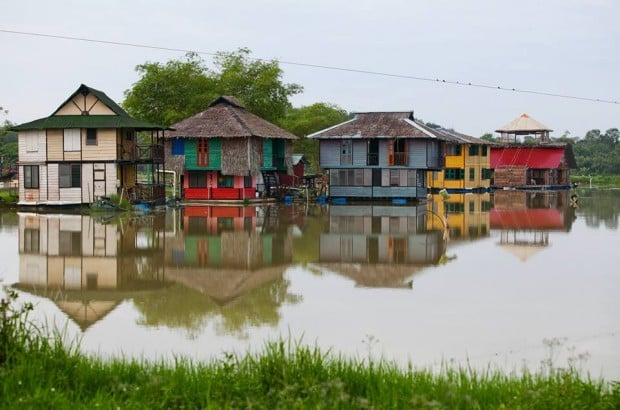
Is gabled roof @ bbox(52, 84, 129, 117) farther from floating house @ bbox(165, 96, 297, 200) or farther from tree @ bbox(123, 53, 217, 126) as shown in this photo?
tree @ bbox(123, 53, 217, 126)

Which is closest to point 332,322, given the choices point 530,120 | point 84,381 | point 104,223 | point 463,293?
point 463,293

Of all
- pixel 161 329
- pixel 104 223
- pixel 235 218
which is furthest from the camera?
pixel 235 218

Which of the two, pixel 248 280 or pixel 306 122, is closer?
pixel 248 280

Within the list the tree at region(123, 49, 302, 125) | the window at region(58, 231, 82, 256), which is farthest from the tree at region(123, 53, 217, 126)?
the window at region(58, 231, 82, 256)

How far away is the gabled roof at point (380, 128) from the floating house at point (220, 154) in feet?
11.6

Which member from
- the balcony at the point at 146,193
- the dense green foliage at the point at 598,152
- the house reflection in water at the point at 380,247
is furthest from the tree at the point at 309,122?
the dense green foliage at the point at 598,152

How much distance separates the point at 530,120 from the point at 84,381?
234ft

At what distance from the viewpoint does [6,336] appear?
836 centimetres

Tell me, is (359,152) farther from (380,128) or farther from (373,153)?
(380,128)

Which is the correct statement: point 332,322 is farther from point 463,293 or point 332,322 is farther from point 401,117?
point 401,117

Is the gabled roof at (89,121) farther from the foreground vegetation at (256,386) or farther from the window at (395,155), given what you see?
the foreground vegetation at (256,386)

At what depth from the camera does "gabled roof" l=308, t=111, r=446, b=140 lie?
49.8 m

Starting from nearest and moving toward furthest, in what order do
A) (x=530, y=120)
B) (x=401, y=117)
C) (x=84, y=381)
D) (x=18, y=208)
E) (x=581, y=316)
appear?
1. (x=84, y=381)
2. (x=581, y=316)
3. (x=18, y=208)
4. (x=401, y=117)
5. (x=530, y=120)

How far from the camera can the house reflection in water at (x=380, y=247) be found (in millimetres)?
19422
